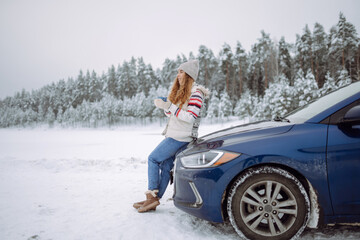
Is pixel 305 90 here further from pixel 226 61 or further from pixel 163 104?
pixel 163 104

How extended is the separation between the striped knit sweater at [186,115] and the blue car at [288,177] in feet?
2.63

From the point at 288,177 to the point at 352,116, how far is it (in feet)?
2.59

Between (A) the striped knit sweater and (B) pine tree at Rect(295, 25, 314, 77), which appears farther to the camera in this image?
(B) pine tree at Rect(295, 25, 314, 77)

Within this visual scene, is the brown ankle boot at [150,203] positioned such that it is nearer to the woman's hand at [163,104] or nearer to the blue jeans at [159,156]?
the blue jeans at [159,156]

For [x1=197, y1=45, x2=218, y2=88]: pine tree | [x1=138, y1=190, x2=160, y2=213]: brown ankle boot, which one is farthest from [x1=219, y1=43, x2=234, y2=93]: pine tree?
[x1=138, y1=190, x2=160, y2=213]: brown ankle boot

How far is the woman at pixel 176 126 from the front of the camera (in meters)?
3.25

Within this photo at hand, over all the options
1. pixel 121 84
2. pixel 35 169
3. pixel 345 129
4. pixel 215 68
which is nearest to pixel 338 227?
pixel 345 129

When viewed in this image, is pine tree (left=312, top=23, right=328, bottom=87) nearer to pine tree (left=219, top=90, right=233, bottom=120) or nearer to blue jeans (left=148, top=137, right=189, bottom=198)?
→ pine tree (left=219, top=90, right=233, bottom=120)

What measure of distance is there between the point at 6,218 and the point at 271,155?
3375mm

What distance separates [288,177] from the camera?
2.25m

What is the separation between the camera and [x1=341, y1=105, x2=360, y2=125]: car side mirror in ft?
6.98

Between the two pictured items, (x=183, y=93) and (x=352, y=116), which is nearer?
(x=352, y=116)

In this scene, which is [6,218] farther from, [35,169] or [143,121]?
[143,121]

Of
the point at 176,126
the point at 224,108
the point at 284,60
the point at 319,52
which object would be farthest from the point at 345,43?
the point at 176,126
